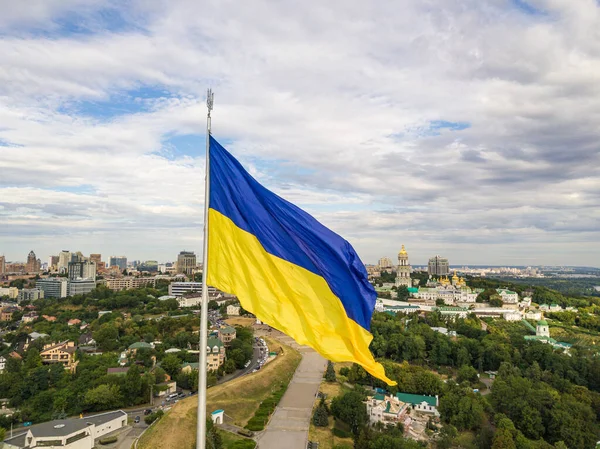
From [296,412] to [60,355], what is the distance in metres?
17.7

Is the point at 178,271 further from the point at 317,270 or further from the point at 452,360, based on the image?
the point at 317,270

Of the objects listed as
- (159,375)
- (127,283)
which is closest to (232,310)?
(159,375)

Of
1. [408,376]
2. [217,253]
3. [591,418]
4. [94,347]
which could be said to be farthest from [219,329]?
[217,253]

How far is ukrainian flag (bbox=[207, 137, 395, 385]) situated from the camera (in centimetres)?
416

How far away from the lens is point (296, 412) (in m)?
21.6

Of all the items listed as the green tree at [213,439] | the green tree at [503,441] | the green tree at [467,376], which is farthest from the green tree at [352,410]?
the green tree at [467,376]

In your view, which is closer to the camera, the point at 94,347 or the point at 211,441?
the point at 211,441

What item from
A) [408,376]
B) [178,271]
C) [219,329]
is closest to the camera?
[408,376]

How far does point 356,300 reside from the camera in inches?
169

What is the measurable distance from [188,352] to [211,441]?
50.7ft

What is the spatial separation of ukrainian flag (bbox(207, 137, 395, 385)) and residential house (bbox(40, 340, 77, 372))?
2922 cm

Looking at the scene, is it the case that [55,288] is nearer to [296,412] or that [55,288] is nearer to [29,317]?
[29,317]

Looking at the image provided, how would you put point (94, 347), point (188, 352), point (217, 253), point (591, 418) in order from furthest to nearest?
point (94, 347) → point (188, 352) → point (591, 418) → point (217, 253)

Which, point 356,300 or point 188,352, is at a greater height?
point 356,300
